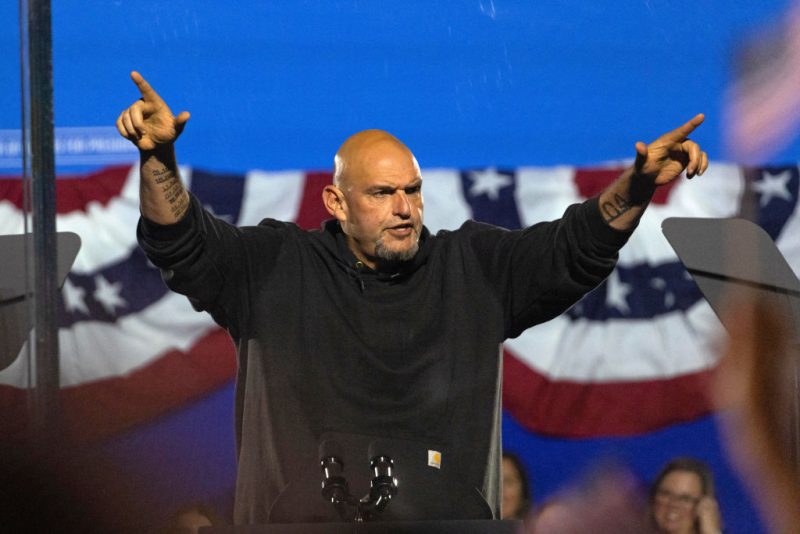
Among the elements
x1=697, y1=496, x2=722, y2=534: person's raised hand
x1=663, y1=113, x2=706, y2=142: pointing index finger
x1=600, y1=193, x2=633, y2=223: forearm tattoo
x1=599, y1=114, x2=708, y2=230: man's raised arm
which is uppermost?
→ x1=663, y1=113, x2=706, y2=142: pointing index finger

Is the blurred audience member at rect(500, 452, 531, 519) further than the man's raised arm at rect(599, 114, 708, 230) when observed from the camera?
Yes

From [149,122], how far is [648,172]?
803 mm

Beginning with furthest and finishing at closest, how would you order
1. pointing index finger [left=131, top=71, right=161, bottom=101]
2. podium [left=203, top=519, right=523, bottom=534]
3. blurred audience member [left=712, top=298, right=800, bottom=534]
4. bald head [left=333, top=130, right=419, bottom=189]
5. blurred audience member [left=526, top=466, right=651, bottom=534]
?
1. blurred audience member [left=526, top=466, right=651, bottom=534]
2. blurred audience member [left=712, top=298, right=800, bottom=534]
3. bald head [left=333, top=130, right=419, bottom=189]
4. pointing index finger [left=131, top=71, right=161, bottom=101]
5. podium [left=203, top=519, right=523, bottom=534]

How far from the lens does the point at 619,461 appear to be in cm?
332

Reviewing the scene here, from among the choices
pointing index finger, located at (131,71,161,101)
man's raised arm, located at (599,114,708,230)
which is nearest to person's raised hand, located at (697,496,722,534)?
man's raised arm, located at (599,114,708,230)

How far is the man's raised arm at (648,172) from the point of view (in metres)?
1.79

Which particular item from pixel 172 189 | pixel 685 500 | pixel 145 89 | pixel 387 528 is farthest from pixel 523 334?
pixel 387 528

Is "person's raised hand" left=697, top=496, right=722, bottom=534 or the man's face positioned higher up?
the man's face

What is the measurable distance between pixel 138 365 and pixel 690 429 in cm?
163

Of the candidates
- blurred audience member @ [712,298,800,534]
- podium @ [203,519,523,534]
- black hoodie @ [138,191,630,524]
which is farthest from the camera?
blurred audience member @ [712,298,800,534]

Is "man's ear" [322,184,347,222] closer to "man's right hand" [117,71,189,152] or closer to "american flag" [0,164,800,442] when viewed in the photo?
"man's right hand" [117,71,189,152]

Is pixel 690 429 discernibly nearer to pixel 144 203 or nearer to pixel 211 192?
pixel 211 192

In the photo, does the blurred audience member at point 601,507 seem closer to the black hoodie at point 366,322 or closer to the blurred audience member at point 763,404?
the blurred audience member at point 763,404

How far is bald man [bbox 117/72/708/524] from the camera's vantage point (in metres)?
1.87
